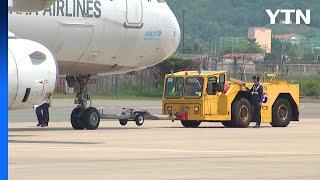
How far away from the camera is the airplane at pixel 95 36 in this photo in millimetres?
26016

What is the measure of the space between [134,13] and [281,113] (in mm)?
7088

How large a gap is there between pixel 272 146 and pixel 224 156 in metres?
3.46

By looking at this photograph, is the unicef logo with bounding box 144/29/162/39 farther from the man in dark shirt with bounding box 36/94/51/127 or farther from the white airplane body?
the man in dark shirt with bounding box 36/94/51/127

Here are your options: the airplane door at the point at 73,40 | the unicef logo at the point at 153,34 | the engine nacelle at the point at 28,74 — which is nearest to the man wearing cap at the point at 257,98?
the unicef logo at the point at 153,34

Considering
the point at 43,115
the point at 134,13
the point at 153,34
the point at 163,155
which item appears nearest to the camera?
the point at 163,155

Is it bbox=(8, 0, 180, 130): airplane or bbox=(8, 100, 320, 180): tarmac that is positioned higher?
bbox=(8, 0, 180, 130): airplane

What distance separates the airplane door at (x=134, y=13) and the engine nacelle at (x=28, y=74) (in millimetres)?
8541

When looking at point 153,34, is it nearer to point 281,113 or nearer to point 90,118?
point 90,118

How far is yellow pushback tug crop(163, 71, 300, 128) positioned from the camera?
1240 inches

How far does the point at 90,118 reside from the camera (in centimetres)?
2828

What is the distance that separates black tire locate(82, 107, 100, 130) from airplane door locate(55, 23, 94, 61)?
1502 millimetres

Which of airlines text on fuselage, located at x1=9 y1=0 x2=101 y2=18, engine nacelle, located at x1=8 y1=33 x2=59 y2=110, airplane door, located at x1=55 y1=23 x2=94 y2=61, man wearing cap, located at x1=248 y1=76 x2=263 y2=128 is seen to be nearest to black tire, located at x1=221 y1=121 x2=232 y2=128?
man wearing cap, located at x1=248 y1=76 x2=263 y2=128

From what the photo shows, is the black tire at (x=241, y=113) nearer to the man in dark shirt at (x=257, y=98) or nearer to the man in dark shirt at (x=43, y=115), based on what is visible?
the man in dark shirt at (x=257, y=98)

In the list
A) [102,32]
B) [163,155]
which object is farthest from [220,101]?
[163,155]
